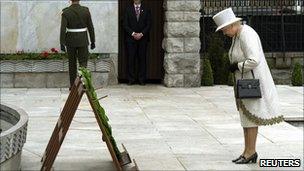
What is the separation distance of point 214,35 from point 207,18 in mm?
527

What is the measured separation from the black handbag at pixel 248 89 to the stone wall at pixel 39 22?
9126mm

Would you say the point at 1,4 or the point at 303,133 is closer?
the point at 303,133

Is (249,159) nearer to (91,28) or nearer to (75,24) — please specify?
(91,28)

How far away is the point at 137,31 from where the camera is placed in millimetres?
16219

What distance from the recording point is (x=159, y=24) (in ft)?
56.0

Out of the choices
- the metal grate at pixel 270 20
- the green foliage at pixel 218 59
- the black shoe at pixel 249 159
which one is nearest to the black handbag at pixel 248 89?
the black shoe at pixel 249 159

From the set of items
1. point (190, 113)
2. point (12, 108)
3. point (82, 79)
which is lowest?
point (190, 113)

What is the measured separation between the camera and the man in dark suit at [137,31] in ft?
53.1

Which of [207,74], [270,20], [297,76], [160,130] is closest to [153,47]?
[207,74]

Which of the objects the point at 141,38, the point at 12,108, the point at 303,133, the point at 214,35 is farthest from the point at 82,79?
the point at 214,35

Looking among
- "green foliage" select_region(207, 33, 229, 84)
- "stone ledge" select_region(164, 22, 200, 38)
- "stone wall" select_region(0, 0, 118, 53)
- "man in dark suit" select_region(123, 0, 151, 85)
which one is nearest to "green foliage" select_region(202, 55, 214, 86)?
"green foliage" select_region(207, 33, 229, 84)

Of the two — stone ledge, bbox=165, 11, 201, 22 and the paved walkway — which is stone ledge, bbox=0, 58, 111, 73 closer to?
the paved walkway

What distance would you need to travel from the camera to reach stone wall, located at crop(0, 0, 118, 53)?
53.0ft

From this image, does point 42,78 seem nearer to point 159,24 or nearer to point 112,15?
point 112,15
